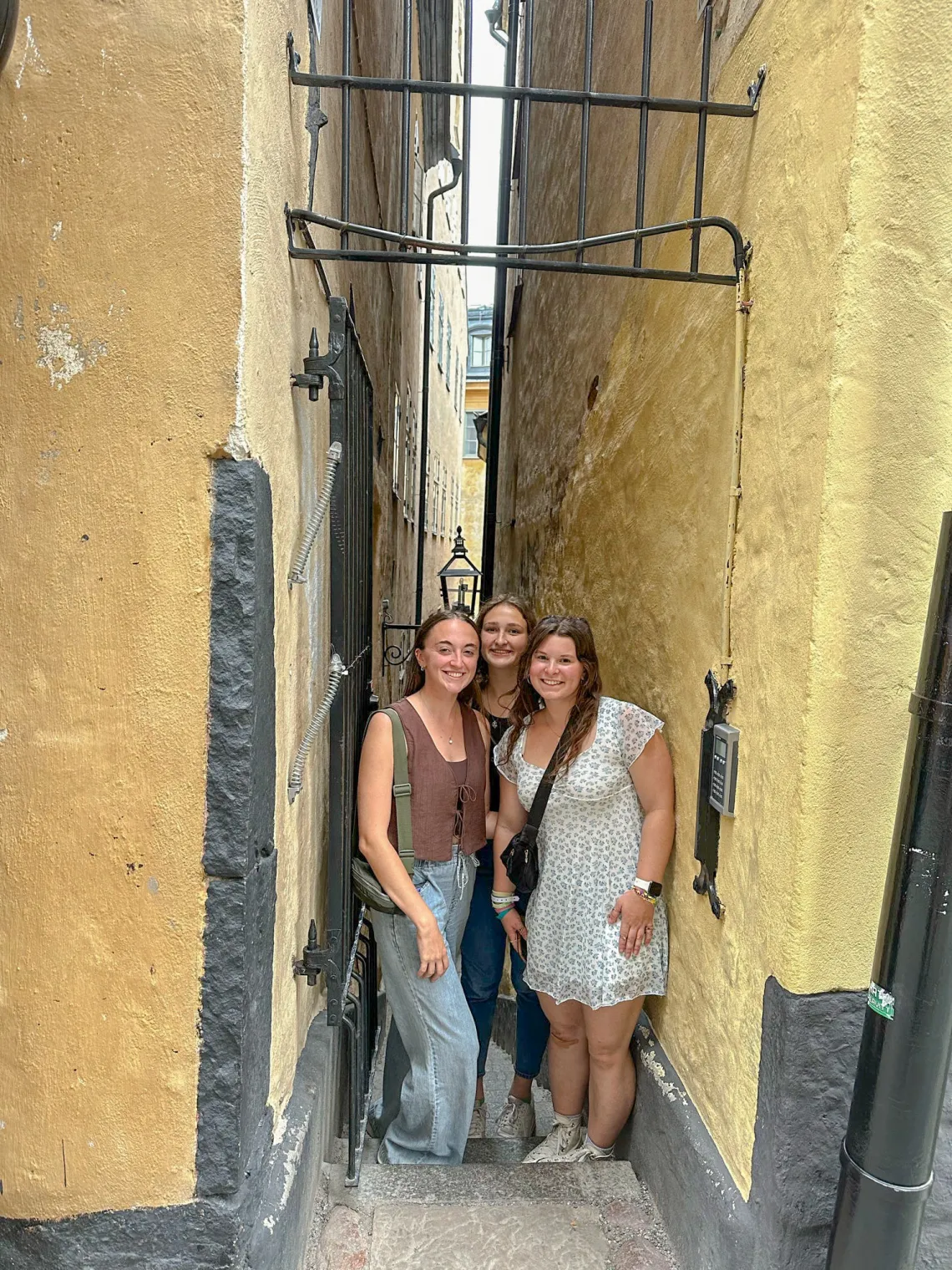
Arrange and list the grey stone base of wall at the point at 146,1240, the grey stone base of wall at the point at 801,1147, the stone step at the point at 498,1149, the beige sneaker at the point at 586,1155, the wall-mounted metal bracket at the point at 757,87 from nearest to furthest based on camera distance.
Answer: the grey stone base of wall at the point at 146,1240, the grey stone base of wall at the point at 801,1147, the wall-mounted metal bracket at the point at 757,87, the beige sneaker at the point at 586,1155, the stone step at the point at 498,1149

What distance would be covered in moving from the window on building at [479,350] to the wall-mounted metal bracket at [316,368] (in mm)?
29038

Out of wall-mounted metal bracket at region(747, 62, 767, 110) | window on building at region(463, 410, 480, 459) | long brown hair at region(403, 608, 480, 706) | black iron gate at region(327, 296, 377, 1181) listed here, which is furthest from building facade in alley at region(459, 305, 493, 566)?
wall-mounted metal bracket at region(747, 62, 767, 110)

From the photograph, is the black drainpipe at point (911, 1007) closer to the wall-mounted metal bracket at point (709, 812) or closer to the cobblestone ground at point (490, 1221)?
the wall-mounted metal bracket at point (709, 812)

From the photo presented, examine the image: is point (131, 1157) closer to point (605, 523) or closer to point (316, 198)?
point (316, 198)

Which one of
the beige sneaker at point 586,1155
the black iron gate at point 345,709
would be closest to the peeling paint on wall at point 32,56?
the black iron gate at point 345,709

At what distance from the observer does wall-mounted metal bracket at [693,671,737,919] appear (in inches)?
89.4

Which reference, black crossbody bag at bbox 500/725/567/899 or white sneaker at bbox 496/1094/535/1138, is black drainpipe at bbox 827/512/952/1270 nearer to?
black crossbody bag at bbox 500/725/567/899

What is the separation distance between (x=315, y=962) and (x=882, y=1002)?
1399 mm

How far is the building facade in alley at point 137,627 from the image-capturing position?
1533mm

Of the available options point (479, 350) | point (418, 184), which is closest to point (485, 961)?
point (418, 184)

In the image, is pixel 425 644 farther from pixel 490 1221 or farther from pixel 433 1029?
pixel 490 1221

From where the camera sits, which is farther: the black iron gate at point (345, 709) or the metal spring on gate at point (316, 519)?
the black iron gate at point (345, 709)

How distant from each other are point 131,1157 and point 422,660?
1513 mm

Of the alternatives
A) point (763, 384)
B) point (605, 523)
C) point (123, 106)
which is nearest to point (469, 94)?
point (123, 106)
